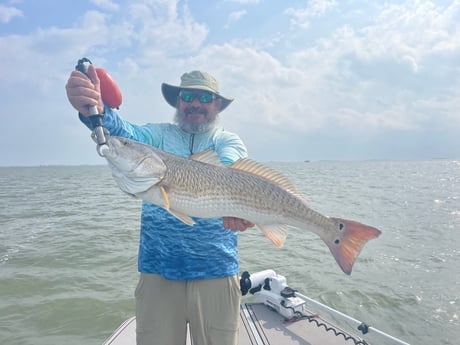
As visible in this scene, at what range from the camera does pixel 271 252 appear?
12.7m

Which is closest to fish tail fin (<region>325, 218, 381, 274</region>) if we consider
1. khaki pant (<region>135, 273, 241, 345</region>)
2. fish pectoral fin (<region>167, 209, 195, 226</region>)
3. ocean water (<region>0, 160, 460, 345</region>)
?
khaki pant (<region>135, 273, 241, 345</region>)

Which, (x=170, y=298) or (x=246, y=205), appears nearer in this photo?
(x=246, y=205)

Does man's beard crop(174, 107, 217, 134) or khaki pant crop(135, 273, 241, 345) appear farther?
man's beard crop(174, 107, 217, 134)

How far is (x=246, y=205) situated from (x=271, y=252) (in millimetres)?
9956

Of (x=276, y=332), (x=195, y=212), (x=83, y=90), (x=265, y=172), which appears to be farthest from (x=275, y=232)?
(x=276, y=332)

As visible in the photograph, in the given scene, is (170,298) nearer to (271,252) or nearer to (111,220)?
(271,252)

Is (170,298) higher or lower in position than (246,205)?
lower

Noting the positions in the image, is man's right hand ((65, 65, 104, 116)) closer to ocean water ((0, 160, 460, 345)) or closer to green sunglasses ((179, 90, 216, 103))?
green sunglasses ((179, 90, 216, 103))

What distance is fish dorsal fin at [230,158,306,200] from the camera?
3.46m

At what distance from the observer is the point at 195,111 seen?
→ 420 cm

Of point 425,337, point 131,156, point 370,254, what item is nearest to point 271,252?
point 370,254

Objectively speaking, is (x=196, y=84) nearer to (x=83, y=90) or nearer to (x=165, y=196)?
(x=83, y=90)

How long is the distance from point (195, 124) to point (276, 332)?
12.5 feet

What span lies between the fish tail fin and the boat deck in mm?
2628
